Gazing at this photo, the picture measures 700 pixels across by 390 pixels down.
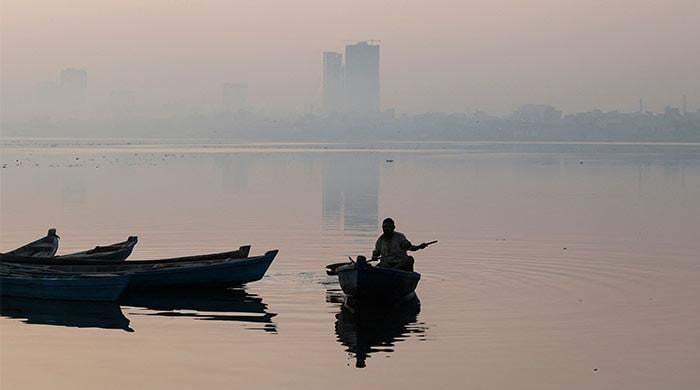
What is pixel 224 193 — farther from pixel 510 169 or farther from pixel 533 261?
pixel 510 169

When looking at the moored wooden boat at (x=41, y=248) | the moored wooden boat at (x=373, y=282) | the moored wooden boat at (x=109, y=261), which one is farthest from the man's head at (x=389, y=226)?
the moored wooden boat at (x=41, y=248)

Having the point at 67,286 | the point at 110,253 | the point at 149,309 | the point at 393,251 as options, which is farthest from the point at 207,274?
the point at 393,251

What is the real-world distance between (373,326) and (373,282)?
72.6 inches

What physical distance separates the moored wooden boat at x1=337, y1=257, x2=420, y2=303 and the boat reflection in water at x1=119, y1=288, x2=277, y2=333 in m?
1.62

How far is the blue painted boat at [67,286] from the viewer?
23641mm

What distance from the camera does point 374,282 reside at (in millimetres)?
23078

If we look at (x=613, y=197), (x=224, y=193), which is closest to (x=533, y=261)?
(x=613, y=197)

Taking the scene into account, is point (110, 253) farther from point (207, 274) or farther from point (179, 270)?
point (207, 274)

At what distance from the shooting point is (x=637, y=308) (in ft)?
76.3

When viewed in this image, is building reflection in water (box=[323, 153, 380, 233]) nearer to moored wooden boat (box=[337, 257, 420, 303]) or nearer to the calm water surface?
the calm water surface

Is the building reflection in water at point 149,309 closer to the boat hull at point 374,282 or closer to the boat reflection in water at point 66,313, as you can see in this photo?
the boat reflection in water at point 66,313

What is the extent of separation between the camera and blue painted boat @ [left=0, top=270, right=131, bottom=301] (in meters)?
23.6

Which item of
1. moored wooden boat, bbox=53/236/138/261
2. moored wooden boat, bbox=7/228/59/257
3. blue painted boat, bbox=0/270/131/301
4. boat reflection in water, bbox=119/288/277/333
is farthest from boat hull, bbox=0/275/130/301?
moored wooden boat, bbox=7/228/59/257

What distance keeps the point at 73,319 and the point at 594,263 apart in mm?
13810
